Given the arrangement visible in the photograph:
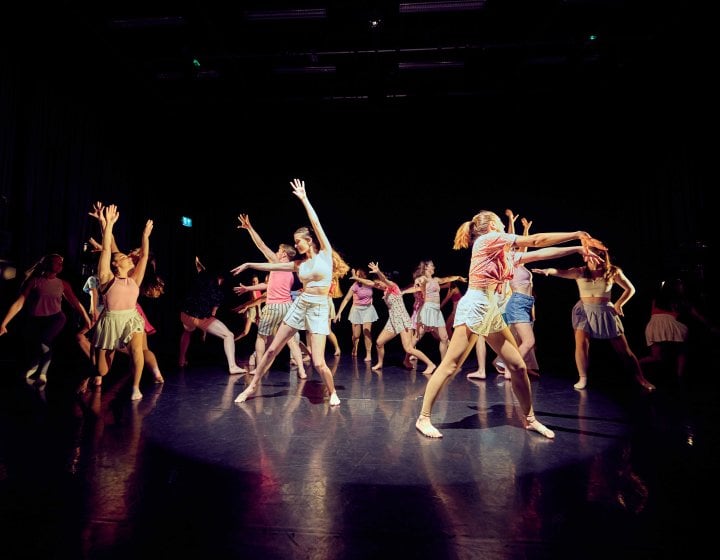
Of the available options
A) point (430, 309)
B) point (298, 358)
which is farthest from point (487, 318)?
point (298, 358)

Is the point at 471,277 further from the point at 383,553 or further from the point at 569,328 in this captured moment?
the point at 569,328

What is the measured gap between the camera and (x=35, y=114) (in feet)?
20.8

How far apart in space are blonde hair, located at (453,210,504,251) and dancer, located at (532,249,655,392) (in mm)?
2010

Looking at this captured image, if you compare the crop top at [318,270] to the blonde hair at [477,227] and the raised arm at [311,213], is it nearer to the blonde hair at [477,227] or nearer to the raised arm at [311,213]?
the raised arm at [311,213]

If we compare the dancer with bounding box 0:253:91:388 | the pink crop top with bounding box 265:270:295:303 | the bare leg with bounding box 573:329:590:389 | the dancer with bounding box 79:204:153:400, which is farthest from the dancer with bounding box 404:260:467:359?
the dancer with bounding box 0:253:91:388

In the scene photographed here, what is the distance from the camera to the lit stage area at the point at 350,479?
170cm

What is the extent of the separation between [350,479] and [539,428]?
177 cm

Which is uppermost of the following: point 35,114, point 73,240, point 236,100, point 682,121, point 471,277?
point 236,100

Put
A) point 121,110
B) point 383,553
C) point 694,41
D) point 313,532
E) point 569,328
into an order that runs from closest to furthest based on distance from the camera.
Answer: point 383,553
point 313,532
point 694,41
point 121,110
point 569,328

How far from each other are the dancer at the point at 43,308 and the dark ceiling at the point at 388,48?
4.11 m

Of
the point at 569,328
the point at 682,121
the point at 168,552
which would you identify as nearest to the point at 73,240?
the point at 168,552

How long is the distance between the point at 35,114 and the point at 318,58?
16.1 ft

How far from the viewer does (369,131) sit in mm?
9305

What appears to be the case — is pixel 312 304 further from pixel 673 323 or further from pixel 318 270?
pixel 673 323
